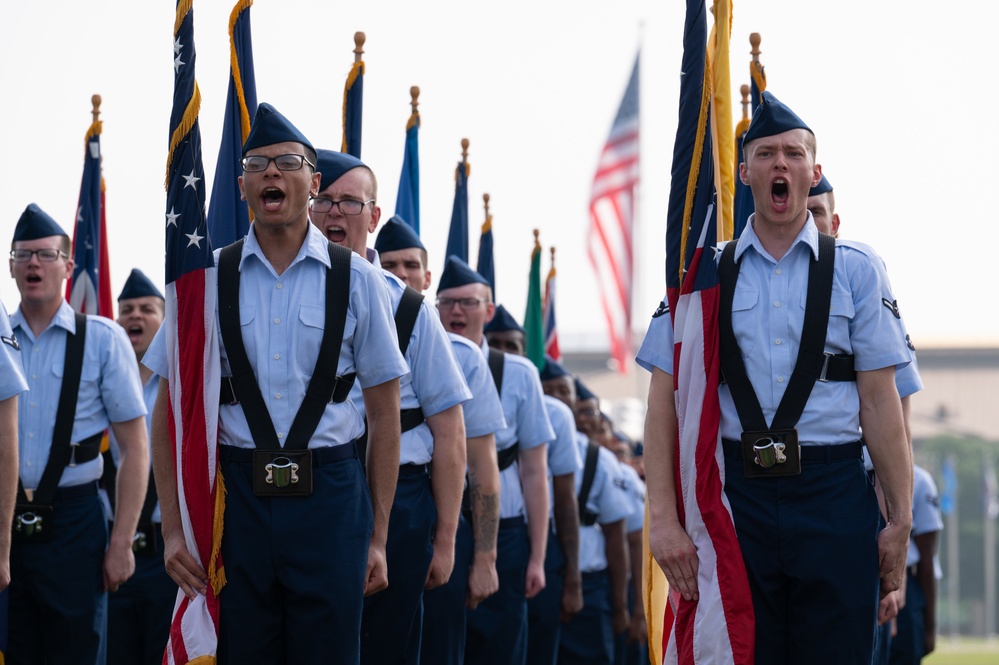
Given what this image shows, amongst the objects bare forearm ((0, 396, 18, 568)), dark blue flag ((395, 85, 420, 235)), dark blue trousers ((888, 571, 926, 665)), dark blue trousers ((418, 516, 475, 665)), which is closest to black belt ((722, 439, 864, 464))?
dark blue trousers ((418, 516, 475, 665))

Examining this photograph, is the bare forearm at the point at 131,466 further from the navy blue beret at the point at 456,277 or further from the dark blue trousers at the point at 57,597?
the navy blue beret at the point at 456,277

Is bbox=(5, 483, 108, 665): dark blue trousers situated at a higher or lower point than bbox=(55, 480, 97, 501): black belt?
lower

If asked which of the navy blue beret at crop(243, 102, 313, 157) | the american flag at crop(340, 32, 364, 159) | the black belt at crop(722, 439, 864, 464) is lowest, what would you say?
the black belt at crop(722, 439, 864, 464)

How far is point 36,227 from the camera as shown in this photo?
8469mm

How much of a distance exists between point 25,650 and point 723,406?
3831 mm

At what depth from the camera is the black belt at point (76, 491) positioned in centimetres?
802

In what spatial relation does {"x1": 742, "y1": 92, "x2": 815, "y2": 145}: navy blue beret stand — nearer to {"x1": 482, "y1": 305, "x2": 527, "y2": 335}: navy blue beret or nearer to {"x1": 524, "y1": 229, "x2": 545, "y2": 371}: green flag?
{"x1": 482, "y1": 305, "x2": 527, "y2": 335}: navy blue beret

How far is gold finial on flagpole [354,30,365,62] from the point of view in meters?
10.7

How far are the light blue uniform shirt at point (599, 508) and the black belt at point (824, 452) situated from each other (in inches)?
269

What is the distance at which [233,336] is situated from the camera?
5531 millimetres

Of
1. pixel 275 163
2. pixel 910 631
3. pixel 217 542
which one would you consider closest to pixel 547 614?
pixel 910 631

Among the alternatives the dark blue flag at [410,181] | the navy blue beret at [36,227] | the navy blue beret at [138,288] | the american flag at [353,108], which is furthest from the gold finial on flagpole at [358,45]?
the navy blue beret at [36,227]

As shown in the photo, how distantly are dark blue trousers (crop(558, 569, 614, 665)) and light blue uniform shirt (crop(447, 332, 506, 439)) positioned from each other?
14.2 feet

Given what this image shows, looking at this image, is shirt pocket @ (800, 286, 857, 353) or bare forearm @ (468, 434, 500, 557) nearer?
shirt pocket @ (800, 286, 857, 353)
